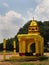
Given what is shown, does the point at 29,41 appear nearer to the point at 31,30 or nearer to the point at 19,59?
the point at 31,30

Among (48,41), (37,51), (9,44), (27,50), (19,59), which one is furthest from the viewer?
(48,41)

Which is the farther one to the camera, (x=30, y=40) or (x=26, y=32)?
(x=26, y=32)

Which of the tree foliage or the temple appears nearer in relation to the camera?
the temple

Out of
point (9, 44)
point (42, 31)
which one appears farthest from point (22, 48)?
point (42, 31)

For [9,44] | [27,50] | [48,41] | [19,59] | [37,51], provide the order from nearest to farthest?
1. [19,59]
2. [37,51]
3. [27,50]
4. [9,44]
5. [48,41]

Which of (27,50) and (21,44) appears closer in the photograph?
(21,44)

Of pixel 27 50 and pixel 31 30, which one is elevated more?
pixel 31 30

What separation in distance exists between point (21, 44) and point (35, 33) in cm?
224

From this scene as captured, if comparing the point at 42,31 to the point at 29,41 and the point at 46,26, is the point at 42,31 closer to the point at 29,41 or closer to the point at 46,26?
the point at 46,26

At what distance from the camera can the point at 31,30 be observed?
111 ft

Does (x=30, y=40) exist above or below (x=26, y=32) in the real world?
below

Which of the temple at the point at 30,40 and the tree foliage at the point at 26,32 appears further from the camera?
the tree foliage at the point at 26,32

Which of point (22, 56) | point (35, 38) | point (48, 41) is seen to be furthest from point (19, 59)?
point (48, 41)

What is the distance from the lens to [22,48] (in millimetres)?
32531
